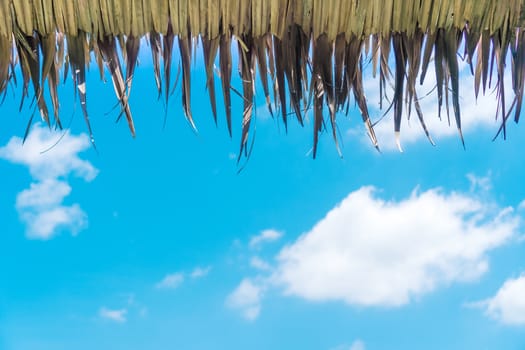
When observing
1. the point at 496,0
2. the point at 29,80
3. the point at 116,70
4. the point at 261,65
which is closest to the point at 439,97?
the point at 496,0

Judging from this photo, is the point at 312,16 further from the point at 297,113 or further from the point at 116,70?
the point at 116,70

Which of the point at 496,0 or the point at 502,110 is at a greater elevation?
the point at 496,0

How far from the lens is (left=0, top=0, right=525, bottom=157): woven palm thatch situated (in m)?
1.10

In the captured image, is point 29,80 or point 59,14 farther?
point 29,80

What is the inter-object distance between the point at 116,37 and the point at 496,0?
658mm

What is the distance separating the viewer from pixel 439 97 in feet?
3.91

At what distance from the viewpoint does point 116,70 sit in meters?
1.19

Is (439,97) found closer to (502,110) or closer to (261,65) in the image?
(502,110)

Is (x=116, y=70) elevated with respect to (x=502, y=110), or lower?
elevated

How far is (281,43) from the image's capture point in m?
1.16

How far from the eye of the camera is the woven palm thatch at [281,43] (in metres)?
1.10

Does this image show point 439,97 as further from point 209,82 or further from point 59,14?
point 59,14

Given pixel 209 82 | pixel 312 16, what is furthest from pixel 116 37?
pixel 312 16

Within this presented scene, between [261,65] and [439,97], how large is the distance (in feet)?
1.07
